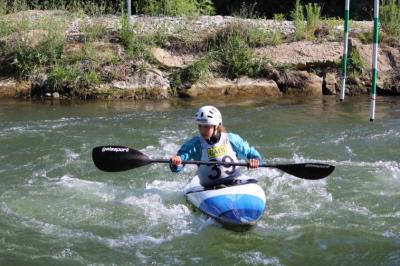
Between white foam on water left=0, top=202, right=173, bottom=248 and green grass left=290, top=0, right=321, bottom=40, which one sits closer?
white foam on water left=0, top=202, right=173, bottom=248

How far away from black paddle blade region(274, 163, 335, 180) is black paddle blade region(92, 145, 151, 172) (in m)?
1.36

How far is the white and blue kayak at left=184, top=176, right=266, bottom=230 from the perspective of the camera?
561 centimetres

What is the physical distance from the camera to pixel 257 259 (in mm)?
5008

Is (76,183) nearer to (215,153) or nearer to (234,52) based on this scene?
(215,153)

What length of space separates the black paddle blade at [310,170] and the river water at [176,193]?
35 centimetres

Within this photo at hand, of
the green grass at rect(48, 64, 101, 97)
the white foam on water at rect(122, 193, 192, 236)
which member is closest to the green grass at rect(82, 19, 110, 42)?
the green grass at rect(48, 64, 101, 97)

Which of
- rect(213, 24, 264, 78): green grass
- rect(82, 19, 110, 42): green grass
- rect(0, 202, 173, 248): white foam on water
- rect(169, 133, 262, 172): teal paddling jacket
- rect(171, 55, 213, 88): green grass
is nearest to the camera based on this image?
rect(0, 202, 173, 248): white foam on water

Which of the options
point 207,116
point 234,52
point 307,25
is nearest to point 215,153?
point 207,116

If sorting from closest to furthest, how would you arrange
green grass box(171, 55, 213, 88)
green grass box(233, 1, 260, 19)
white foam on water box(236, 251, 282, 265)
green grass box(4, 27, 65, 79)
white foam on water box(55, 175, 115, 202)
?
white foam on water box(236, 251, 282, 265)
white foam on water box(55, 175, 115, 202)
green grass box(4, 27, 65, 79)
green grass box(171, 55, 213, 88)
green grass box(233, 1, 260, 19)

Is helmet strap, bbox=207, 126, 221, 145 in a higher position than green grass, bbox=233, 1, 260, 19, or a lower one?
lower

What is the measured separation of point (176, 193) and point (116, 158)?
0.84 m

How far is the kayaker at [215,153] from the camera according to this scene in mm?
6066

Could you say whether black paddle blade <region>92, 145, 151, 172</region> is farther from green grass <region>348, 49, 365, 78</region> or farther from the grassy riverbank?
green grass <region>348, 49, 365, 78</region>

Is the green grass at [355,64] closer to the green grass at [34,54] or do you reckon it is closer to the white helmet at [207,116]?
the green grass at [34,54]
